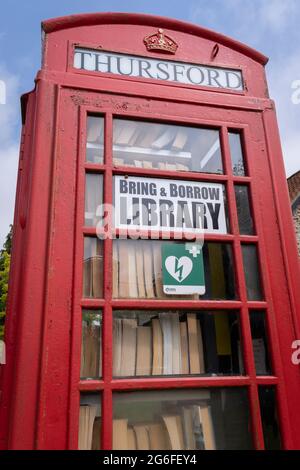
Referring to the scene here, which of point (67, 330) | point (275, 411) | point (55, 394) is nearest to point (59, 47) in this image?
point (67, 330)

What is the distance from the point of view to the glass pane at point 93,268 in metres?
1.79

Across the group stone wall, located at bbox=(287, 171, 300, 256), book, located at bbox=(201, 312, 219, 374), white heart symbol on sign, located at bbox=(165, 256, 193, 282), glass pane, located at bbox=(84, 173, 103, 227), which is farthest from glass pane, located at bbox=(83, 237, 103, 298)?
stone wall, located at bbox=(287, 171, 300, 256)

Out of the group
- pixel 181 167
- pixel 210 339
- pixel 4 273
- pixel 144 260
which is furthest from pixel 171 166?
pixel 4 273

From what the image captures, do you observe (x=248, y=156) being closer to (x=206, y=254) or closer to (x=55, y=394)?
(x=206, y=254)

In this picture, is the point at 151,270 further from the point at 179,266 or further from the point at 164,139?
the point at 164,139

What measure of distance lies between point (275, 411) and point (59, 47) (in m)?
2.24

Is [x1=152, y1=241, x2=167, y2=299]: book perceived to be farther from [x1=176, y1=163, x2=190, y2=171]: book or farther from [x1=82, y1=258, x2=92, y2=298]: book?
[x1=176, y1=163, x2=190, y2=171]: book

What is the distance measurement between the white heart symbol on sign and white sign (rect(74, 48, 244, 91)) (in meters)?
1.13

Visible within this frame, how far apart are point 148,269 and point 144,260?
5 centimetres

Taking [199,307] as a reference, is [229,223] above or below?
above

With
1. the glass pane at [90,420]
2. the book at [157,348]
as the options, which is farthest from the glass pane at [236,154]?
the glass pane at [90,420]

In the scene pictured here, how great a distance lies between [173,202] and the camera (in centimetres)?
202

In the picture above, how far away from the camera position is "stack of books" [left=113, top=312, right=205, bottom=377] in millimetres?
1770

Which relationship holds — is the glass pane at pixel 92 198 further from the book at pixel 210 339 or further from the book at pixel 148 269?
the book at pixel 210 339
